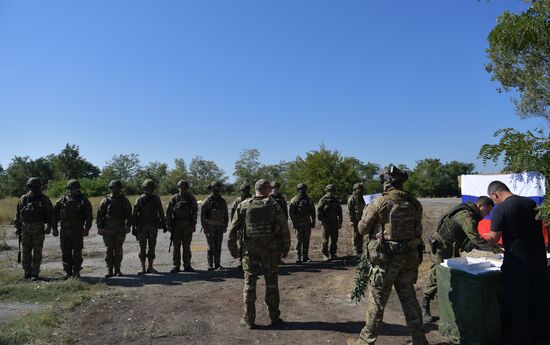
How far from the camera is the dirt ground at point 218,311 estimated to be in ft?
20.1

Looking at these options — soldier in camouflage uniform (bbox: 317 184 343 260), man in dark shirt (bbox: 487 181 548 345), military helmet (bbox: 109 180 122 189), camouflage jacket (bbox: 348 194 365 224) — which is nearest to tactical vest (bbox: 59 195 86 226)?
military helmet (bbox: 109 180 122 189)

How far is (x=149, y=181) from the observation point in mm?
10492

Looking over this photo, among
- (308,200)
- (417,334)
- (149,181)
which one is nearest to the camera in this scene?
(417,334)

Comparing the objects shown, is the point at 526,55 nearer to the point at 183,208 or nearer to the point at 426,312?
the point at 426,312

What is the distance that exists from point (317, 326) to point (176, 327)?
2.12 m

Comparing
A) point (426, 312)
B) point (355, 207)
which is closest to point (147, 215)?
point (355, 207)

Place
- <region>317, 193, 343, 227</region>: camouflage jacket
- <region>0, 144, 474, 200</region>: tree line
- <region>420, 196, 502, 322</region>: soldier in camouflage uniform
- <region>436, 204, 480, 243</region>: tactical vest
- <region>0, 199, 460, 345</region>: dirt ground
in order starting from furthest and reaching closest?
<region>0, 144, 474, 200</region>: tree line
<region>317, 193, 343, 227</region>: camouflage jacket
<region>436, 204, 480, 243</region>: tactical vest
<region>0, 199, 460, 345</region>: dirt ground
<region>420, 196, 502, 322</region>: soldier in camouflage uniform

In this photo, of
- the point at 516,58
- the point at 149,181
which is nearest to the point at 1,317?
the point at 149,181

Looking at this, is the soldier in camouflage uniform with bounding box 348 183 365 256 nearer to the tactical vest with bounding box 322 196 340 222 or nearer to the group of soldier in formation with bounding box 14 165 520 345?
the tactical vest with bounding box 322 196 340 222

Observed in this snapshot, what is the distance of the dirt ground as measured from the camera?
614 centimetres

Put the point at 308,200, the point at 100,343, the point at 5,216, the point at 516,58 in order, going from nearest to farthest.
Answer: the point at 100,343
the point at 516,58
the point at 308,200
the point at 5,216

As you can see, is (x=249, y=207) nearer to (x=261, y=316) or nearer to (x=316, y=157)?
(x=261, y=316)

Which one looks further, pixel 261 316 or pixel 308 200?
pixel 308 200

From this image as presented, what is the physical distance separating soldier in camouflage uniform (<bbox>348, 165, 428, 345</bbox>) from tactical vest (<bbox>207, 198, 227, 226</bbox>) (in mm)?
6289
